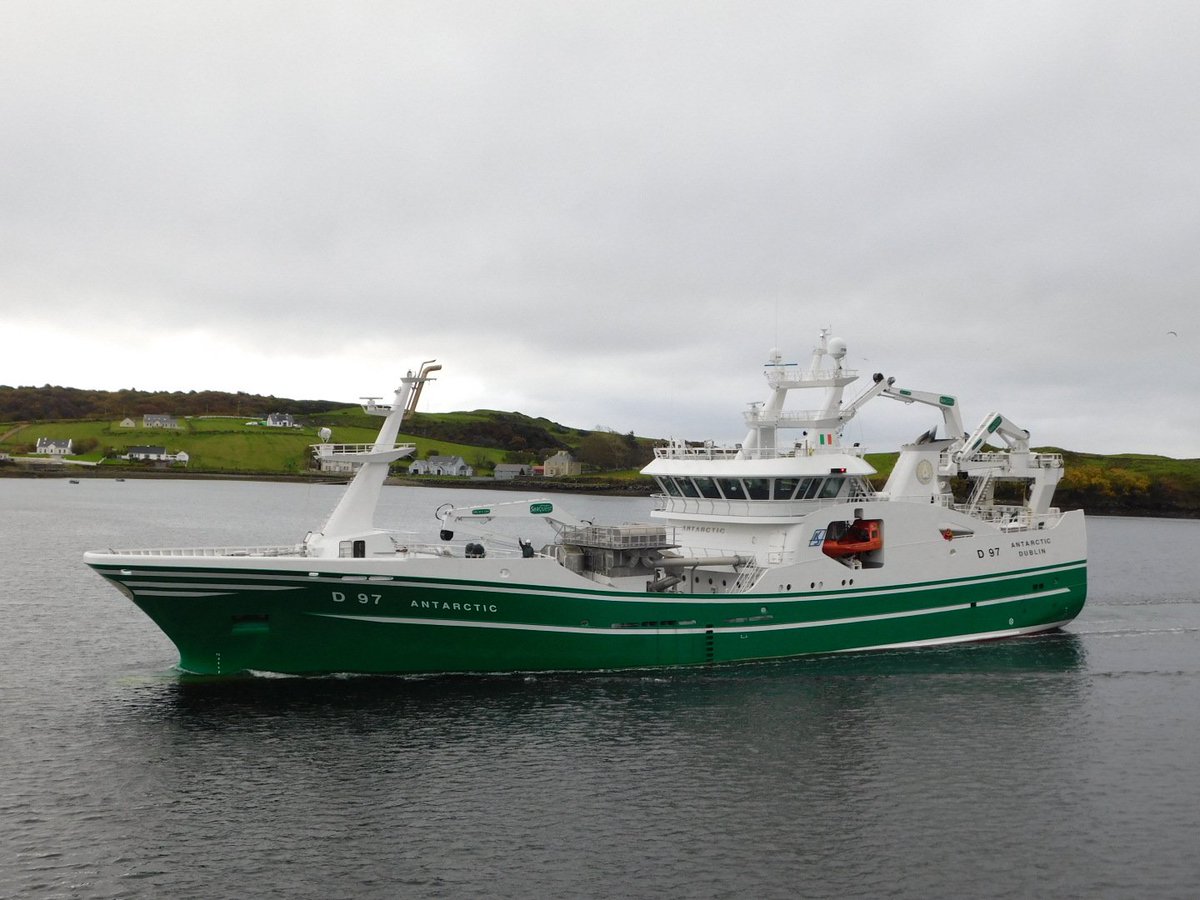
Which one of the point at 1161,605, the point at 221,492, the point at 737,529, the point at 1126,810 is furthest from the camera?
the point at 221,492

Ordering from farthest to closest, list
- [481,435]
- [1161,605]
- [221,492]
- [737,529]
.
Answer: [481,435], [221,492], [1161,605], [737,529]

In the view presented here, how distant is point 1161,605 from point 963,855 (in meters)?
31.8

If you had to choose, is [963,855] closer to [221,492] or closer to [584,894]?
[584,894]

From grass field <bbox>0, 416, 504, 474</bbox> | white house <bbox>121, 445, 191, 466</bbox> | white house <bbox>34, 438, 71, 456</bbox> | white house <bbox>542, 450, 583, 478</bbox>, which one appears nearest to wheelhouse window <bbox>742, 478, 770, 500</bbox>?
grass field <bbox>0, 416, 504, 474</bbox>

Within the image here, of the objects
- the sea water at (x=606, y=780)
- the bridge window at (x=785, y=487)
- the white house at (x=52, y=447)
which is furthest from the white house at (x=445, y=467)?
the bridge window at (x=785, y=487)

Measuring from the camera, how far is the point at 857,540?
27.5 m

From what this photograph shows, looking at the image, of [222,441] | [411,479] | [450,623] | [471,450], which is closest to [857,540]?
[450,623]

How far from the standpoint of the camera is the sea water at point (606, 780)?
14055 mm

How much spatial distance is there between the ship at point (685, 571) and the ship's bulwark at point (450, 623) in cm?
5

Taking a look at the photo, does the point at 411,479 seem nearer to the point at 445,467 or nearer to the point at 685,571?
the point at 445,467

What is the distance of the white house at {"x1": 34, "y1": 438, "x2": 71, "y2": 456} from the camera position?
12938cm

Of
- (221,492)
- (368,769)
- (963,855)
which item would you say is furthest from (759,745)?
(221,492)

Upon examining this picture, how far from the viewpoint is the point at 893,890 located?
13883mm

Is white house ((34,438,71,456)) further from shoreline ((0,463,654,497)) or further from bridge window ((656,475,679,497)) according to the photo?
bridge window ((656,475,679,497))
